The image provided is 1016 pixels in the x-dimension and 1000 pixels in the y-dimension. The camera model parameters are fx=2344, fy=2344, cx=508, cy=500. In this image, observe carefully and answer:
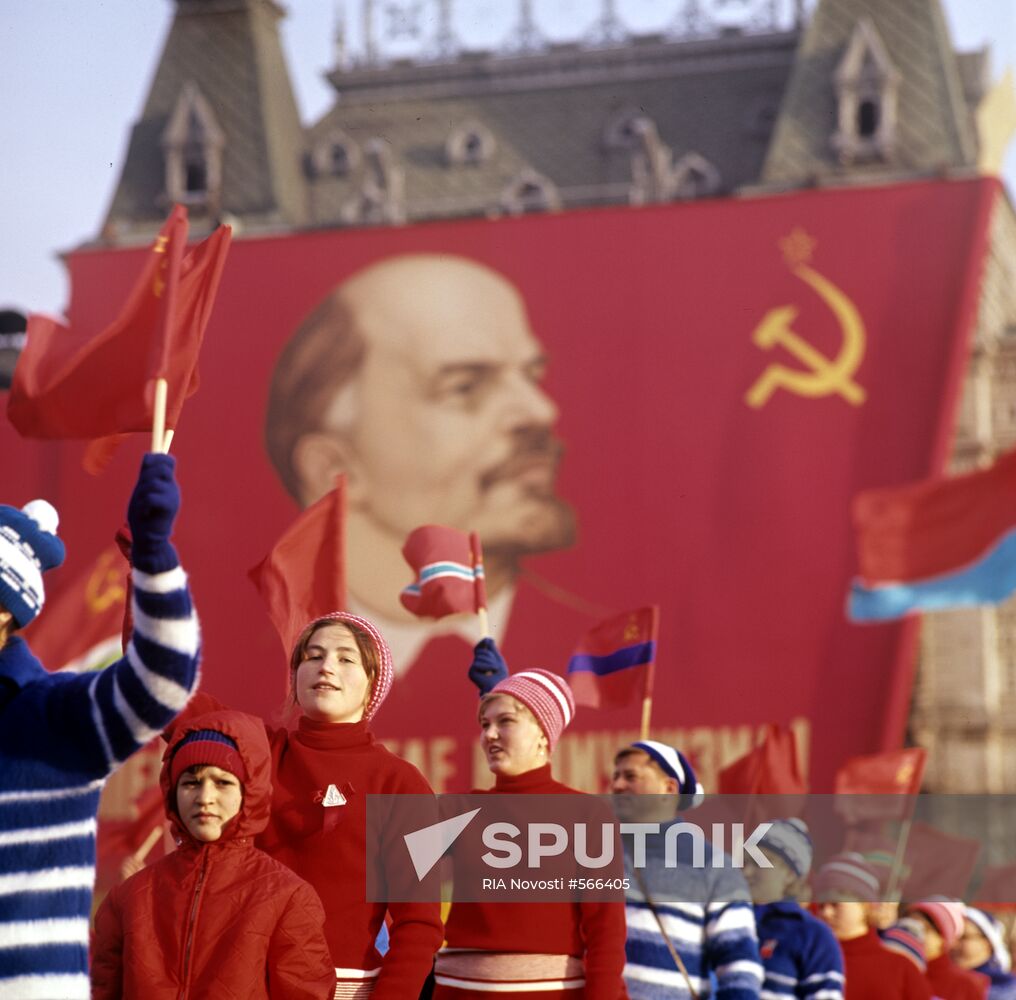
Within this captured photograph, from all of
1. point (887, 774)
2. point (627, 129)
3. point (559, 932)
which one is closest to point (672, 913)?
point (559, 932)

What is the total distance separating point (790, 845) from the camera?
7.23m

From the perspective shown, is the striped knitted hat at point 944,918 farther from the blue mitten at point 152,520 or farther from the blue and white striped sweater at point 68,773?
the blue mitten at point 152,520

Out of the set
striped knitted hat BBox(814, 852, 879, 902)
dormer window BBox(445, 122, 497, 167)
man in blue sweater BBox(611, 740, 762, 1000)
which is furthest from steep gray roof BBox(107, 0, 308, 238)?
man in blue sweater BBox(611, 740, 762, 1000)

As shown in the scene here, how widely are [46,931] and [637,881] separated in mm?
2481

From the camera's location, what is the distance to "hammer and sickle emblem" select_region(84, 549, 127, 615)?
52.4 ft

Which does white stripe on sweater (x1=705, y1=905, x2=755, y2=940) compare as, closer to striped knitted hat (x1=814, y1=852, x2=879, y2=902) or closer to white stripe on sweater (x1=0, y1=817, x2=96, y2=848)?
striped knitted hat (x1=814, y1=852, x2=879, y2=902)

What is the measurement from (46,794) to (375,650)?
1.10m

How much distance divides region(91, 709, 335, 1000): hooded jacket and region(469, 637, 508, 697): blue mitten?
168cm

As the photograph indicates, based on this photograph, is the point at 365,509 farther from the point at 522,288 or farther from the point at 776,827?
the point at 776,827

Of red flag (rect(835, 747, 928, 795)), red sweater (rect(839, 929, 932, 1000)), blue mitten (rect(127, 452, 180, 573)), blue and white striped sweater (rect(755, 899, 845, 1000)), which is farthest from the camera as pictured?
red flag (rect(835, 747, 928, 795))

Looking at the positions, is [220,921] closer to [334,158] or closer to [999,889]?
[999,889]

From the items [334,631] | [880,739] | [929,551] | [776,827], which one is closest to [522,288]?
[880,739]

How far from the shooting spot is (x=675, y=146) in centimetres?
3828

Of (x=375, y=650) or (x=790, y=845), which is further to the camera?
(x=790, y=845)
